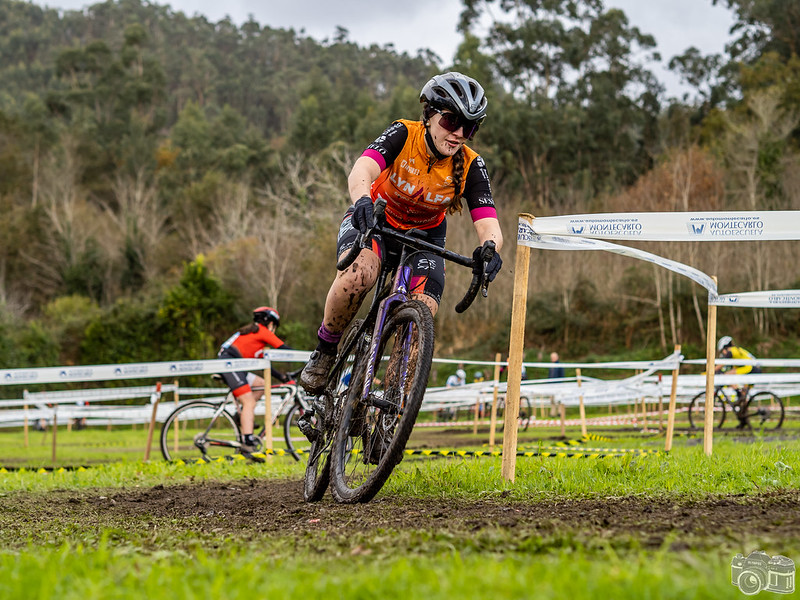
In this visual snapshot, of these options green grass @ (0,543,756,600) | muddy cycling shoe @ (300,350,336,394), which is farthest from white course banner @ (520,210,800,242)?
green grass @ (0,543,756,600)

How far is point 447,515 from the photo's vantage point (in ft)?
13.8

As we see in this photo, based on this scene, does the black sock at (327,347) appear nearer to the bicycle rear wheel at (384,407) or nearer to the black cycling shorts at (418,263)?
the bicycle rear wheel at (384,407)

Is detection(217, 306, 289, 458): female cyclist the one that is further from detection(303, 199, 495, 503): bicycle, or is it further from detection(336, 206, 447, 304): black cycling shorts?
detection(336, 206, 447, 304): black cycling shorts

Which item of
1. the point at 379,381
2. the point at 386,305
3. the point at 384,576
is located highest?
the point at 386,305

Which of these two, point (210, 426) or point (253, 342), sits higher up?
point (253, 342)

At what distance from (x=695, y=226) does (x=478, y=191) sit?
2036mm

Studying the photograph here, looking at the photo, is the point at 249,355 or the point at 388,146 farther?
the point at 249,355

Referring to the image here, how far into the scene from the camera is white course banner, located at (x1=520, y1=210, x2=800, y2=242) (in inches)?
255

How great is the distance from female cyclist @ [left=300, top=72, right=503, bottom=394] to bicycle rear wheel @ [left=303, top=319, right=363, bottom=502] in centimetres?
22

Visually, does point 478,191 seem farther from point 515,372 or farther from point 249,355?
point 249,355

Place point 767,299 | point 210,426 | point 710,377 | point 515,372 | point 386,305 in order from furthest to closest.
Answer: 1. point 210,426
2. point 767,299
3. point 710,377
4. point 515,372
5. point 386,305

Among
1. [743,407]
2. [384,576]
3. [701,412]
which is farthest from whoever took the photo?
[701,412]

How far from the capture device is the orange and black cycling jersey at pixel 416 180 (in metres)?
5.50

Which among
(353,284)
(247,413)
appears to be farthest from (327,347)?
(247,413)
